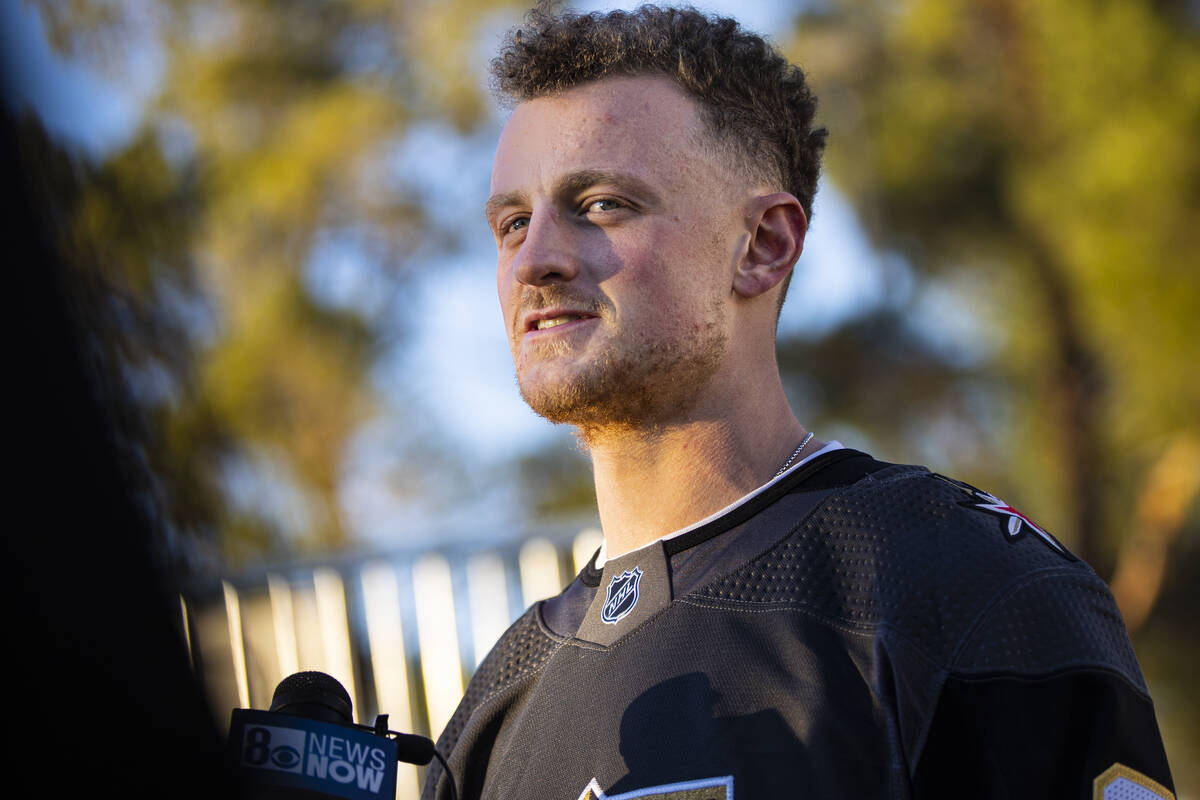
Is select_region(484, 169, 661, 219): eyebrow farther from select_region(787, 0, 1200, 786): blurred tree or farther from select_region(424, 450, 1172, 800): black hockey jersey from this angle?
select_region(787, 0, 1200, 786): blurred tree

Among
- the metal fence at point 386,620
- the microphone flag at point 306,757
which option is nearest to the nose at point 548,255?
the microphone flag at point 306,757

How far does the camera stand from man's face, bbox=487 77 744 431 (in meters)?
1.79

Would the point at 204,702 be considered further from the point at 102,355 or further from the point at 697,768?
the point at 697,768

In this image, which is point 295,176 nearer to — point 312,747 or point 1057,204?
point 1057,204

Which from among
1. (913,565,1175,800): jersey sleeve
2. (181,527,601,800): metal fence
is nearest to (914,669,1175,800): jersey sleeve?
(913,565,1175,800): jersey sleeve

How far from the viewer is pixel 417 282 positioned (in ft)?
34.5

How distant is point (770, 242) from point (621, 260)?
0.30 meters

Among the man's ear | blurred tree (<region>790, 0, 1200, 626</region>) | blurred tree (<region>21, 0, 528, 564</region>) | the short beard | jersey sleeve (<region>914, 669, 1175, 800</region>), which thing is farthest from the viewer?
Result: blurred tree (<region>21, 0, 528, 564</region>)

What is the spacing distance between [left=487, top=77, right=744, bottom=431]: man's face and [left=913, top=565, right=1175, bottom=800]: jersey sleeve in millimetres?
597

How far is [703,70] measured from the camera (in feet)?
6.35

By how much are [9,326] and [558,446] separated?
362 inches

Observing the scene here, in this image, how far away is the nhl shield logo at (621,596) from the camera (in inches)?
70.4

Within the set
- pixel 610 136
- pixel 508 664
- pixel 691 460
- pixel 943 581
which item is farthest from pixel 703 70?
pixel 508 664

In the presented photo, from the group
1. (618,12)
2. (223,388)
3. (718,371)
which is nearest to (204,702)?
(718,371)
